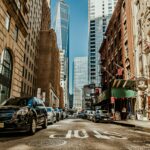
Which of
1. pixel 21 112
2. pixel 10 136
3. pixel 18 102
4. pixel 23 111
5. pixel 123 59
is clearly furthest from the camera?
pixel 123 59

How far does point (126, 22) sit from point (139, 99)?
572 inches

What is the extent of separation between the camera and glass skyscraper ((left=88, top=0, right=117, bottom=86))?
166 m

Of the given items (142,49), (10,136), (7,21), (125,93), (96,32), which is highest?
(96,32)

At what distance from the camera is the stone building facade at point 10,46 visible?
70.7 ft

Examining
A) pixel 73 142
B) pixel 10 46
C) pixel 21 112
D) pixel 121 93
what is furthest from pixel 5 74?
pixel 121 93

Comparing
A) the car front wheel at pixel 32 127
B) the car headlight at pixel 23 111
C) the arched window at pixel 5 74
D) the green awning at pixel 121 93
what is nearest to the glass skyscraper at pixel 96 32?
the green awning at pixel 121 93

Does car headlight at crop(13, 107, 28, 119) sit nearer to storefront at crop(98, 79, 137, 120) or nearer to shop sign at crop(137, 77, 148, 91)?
shop sign at crop(137, 77, 148, 91)

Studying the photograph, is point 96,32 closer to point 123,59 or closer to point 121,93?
point 123,59

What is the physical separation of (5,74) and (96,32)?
149 metres

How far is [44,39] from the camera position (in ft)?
265

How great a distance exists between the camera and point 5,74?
22766 mm

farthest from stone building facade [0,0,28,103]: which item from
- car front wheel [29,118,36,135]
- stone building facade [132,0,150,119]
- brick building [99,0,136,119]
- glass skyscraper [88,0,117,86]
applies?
glass skyscraper [88,0,117,86]

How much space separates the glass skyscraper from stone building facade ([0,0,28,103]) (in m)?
137

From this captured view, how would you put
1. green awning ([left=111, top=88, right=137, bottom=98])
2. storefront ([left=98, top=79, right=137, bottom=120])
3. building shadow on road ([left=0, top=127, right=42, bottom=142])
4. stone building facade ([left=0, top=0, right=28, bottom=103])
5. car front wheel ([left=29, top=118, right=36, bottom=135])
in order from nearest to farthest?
building shadow on road ([left=0, top=127, right=42, bottom=142]), car front wheel ([left=29, top=118, right=36, bottom=135]), stone building facade ([left=0, top=0, right=28, bottom=103]), storefront ([left=98, top=79, right=137, bottom=120]), green awning ([left=111, top=88, right=137, bottom=98])
